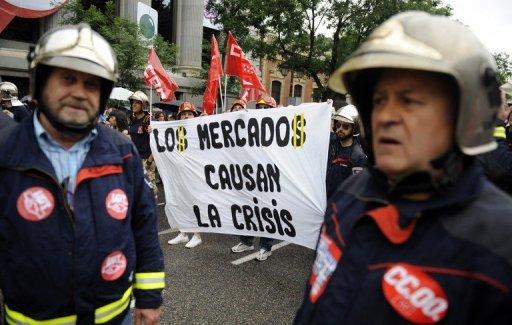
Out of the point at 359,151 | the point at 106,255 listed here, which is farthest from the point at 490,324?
the point at 359,151

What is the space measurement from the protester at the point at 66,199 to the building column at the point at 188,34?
23.4 m

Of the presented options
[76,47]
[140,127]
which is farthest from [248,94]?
[76,47]

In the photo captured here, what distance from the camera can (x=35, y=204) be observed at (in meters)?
1.64

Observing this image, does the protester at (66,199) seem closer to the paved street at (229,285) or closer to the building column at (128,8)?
the paved street at (229,285)

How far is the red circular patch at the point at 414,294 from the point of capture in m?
0.99

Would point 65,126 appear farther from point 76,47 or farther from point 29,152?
point 76,47

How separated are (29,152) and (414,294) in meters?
1.55

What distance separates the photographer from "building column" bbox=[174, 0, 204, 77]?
79.2 feet

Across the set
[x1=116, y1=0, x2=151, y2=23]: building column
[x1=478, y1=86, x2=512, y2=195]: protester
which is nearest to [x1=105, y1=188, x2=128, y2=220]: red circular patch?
[x1=478, y1=86, x2=512, y2=195]: protester

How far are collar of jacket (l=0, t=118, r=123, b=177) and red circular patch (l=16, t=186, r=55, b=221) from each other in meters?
0.09

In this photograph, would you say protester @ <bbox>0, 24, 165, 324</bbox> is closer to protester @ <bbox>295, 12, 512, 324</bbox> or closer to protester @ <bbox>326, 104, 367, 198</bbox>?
protester @ <bbox>295, 12, 512, 324</bbox>

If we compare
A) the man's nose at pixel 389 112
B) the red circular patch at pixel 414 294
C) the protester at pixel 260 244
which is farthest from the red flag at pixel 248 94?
the red circular patch at pixel 414 294

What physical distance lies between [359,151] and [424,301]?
368cm

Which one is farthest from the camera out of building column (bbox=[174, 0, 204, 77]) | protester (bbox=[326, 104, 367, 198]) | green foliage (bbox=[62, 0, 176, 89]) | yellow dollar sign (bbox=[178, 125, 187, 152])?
building column (bbox=[174, 0, 204, 77])
